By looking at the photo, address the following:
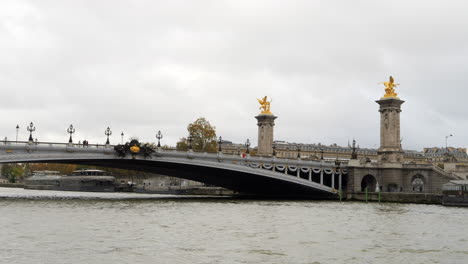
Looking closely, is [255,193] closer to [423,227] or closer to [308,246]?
[423,227]

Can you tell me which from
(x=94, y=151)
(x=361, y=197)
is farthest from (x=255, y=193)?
(x=94, y=151)

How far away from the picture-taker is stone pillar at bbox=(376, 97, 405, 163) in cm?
6612

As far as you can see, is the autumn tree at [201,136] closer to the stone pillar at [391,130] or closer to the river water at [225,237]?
the stone pillar at [391,130]

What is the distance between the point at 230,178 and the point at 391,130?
60.4ft

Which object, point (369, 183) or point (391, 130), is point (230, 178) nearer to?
point (369, 183)

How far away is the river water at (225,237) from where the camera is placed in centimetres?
2170

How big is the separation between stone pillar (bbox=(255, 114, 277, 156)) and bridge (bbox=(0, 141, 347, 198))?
9271 mm

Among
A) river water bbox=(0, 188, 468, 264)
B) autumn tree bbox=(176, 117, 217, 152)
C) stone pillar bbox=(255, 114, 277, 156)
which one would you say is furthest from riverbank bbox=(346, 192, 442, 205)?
autumn tree bbox=(176, 117, 217, 152)

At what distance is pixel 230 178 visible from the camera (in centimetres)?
6706

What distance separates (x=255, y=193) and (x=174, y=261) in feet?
181

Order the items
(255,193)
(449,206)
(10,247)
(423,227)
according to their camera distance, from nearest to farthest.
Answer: (10,247) → (423,227) → (449,206) → (255,193)

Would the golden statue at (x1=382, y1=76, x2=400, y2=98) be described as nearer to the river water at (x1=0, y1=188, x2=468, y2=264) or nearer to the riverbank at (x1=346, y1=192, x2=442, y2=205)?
the riverbank at (x1=346, y1=192, x2=442, y2=205)

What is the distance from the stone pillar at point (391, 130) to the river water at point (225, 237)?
86.8 ft

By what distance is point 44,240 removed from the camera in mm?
24562
